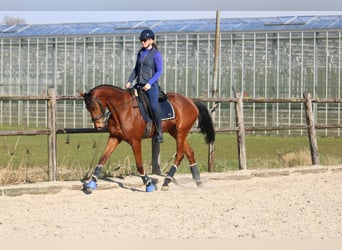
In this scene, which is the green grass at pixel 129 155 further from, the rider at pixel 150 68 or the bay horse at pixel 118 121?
the rider at pixel 150 68

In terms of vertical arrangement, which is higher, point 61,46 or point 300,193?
point 61,46

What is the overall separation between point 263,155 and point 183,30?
12594 millimetres

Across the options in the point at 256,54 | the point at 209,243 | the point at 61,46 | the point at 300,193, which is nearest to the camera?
the point at 209,243

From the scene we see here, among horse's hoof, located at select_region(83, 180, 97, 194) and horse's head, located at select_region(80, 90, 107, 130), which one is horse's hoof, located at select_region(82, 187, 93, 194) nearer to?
horse's hoof, located at select_region(83, 180, 97, 194)

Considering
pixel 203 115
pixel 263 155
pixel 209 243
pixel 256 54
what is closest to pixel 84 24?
pixel 256 54

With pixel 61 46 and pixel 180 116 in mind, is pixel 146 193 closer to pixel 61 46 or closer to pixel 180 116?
pixel 180 116

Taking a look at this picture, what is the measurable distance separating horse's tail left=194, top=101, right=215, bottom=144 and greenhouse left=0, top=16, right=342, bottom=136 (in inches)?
607

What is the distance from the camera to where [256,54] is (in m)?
30.8

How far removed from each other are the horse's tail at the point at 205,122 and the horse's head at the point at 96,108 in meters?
2.05

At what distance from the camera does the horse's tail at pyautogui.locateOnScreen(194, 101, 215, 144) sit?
1279cm

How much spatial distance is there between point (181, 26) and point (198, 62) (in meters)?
2.19

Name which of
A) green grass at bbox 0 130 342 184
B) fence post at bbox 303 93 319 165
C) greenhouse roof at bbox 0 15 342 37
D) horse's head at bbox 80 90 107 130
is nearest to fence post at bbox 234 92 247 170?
green grass at bbox 0 130 342 184

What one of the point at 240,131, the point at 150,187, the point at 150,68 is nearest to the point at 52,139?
the point at 150,187

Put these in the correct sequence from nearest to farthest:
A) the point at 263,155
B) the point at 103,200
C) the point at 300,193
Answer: the point at 103,200 → the point at 300,193 → the point at 263,155
